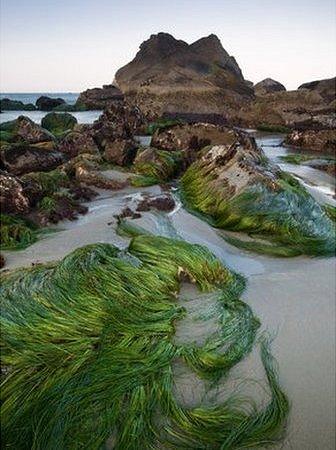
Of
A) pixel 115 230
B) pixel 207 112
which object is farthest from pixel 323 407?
pixel 207 112

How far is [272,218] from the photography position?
5230mm

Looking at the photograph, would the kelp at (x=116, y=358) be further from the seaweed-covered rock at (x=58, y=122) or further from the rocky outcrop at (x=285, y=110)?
the rocky outcrop at (x=285, y=110)

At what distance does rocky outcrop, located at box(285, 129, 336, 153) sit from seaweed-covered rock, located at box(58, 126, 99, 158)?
7620 millimetres

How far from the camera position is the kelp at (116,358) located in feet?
6.93

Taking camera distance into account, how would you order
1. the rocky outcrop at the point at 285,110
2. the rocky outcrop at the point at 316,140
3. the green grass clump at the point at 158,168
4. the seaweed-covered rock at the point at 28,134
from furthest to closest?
the rocky outcrop at the point at 285,110, the rocky outcrop at the point at 316,140, the seaweed-covered rock at the point at 28,134, the green grass clump at the point at 158,168

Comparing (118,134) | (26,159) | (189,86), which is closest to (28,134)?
(118,134)

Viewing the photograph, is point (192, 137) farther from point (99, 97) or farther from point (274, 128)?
point (99, 97)

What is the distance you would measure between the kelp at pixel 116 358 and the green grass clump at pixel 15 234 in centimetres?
91

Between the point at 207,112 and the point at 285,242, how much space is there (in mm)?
22056

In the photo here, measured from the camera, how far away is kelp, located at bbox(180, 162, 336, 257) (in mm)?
4762

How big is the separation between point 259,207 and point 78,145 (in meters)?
5.57

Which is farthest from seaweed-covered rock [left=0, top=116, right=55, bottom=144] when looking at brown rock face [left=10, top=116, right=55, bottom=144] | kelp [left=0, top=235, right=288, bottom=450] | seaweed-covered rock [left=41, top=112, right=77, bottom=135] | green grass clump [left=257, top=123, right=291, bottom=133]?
green grass clump [left=257, top=123, right=291, bottom=133]

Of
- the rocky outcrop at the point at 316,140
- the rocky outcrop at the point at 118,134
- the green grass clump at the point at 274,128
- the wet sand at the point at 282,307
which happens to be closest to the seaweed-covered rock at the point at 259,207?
the wet sand at the point at 282,307

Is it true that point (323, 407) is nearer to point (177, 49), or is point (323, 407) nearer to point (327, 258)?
point (327, 258)
